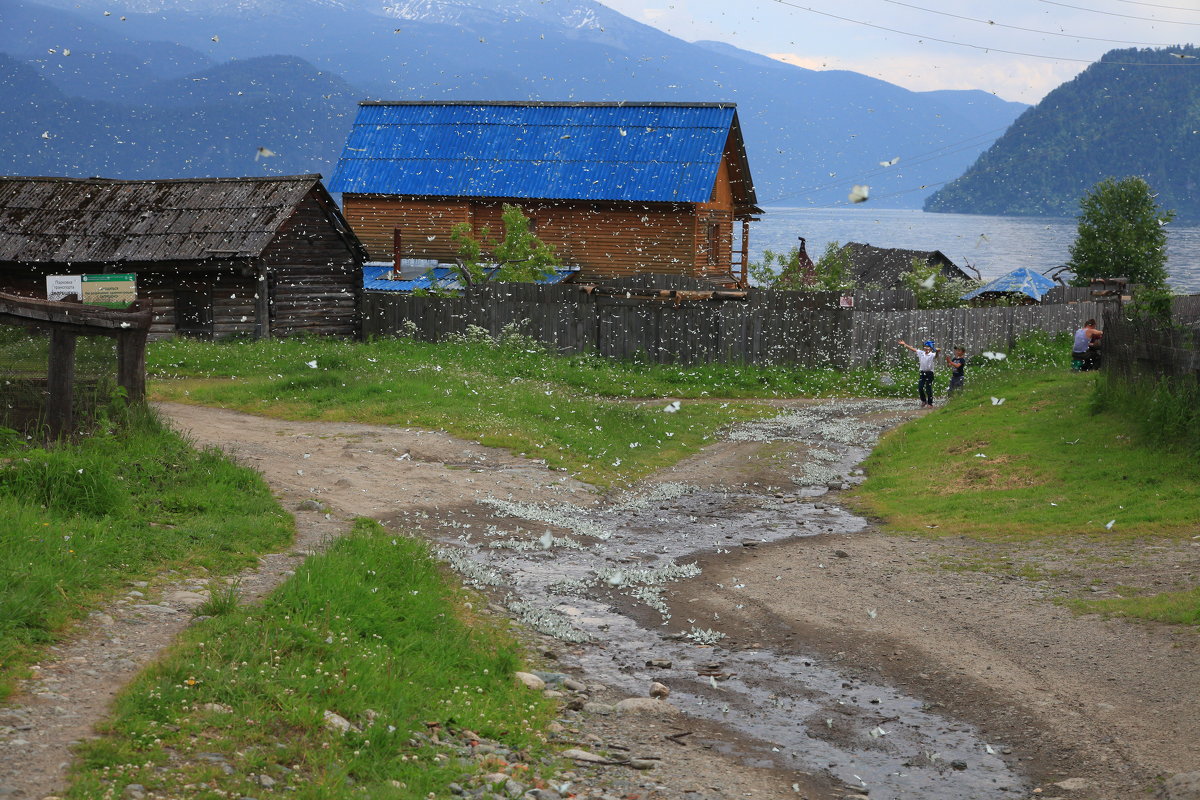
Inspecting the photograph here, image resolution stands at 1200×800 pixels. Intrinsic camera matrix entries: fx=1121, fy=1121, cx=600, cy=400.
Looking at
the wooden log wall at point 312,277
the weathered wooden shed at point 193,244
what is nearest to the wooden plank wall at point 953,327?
the wooden log wall at point 312,277

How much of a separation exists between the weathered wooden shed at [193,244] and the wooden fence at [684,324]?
11.9 ft

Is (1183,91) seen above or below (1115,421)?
above

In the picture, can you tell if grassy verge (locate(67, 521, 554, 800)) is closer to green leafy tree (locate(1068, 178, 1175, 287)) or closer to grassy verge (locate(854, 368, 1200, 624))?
grassy verge (locate(854, 368, 1200, 624))

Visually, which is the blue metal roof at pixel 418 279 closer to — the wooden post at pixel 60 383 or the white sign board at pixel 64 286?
the white sign board at pixel 64 286

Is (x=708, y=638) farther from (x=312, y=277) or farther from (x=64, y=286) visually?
(x=312, y=277)

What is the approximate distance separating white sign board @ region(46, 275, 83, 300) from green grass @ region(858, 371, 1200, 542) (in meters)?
19.6

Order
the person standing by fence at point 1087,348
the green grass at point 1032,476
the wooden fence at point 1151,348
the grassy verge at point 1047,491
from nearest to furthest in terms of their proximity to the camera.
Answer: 1. the grassy verge at point 1047,491
2. the green grass at point 1032,476
3. the wooden fence at point 1151,348
4. the person standing by fence at point 1087,348

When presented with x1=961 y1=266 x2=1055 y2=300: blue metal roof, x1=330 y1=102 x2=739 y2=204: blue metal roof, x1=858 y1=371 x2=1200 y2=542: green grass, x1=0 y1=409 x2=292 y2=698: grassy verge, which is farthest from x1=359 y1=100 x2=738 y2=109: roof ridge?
x1=0 y1=409 x2=292 y2=698: grassy verge

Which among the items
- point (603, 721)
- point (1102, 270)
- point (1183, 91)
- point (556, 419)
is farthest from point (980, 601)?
point (1183, 91)

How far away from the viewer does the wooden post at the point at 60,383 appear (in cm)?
1207

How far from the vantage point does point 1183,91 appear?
19688cm

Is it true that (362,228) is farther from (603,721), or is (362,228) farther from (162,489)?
(603,721)

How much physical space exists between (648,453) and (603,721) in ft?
38.7

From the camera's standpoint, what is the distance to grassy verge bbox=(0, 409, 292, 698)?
312 inches
